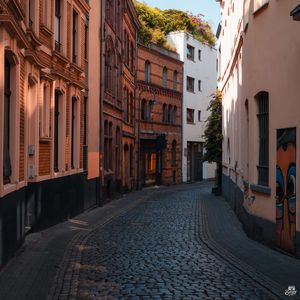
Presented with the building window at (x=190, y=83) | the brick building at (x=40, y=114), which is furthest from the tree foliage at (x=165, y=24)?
the brick building at (x=40, y=114)

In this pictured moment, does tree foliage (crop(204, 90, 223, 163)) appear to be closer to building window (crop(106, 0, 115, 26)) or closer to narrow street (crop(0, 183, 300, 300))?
building window (crop(106, 0, 115, 26))

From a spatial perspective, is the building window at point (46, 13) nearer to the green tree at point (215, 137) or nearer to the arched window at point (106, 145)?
the arched window at point (106, 145)

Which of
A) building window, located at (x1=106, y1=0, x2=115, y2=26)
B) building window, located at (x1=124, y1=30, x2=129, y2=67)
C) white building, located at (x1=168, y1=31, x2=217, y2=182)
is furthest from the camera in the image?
white building, located at (x1=168, y1=31, x2=217, y2=182)

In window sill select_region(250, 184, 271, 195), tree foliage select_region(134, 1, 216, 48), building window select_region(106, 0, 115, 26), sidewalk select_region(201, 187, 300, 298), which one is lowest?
sidewalk select_region(201, 187, 300, 298)

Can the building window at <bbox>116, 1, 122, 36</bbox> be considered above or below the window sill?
above

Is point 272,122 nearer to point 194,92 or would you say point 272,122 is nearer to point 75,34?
point 75,34

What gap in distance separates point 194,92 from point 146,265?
35653 millimetres

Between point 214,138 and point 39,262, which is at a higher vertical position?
point 214,138

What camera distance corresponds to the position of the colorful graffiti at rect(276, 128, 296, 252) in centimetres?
1009

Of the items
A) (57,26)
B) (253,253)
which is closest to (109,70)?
(57,26)

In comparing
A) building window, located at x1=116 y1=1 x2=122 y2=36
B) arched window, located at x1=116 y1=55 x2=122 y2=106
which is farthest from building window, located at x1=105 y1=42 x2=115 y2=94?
building window, located at x1=116 y1=1 x2=122 y2=36

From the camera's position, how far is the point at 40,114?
13.4m

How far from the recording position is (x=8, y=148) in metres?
9.90

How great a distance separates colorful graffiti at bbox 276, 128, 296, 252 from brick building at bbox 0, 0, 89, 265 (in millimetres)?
5120
